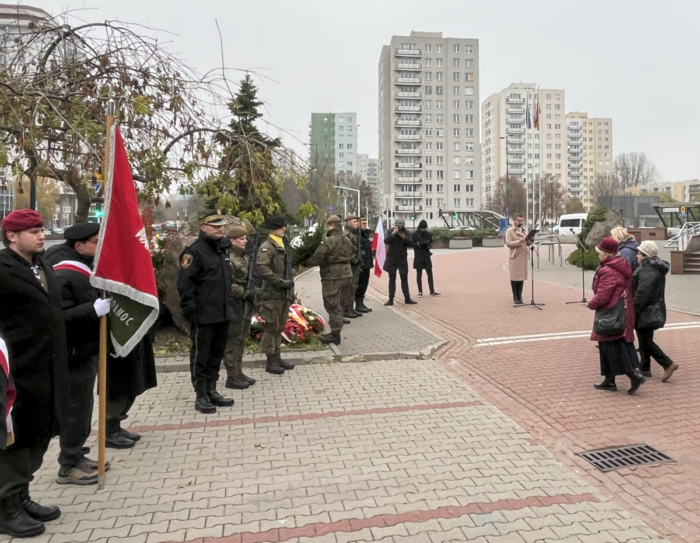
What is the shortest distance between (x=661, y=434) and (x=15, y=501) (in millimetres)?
5116

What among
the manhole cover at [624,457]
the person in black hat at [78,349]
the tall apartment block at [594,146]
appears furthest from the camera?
the tall apartment block at [594,146]

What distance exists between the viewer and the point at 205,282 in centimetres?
563

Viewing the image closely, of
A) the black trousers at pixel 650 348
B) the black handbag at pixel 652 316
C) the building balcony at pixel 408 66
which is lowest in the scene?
the black trousers at pixel 650 348

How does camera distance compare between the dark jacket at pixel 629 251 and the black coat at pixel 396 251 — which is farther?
the black coat at pixel 396 251

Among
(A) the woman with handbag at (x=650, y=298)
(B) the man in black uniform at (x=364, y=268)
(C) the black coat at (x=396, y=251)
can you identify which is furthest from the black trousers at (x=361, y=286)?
(A) the woman with handbag at (x=650, y=298)

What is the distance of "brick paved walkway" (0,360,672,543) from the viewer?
11.4 ft

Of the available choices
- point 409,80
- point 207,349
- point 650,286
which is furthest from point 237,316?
point 409,80

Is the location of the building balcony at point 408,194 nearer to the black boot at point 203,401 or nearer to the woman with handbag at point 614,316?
the woman with handbag at point 614,316

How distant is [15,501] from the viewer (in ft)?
11.4

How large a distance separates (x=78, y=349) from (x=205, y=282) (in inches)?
63.2

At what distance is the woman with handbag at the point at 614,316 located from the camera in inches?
239

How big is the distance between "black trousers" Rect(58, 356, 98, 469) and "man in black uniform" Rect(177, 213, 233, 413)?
131 cm

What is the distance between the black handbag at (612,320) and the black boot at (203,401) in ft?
13.8

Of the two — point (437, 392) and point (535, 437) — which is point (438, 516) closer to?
point (535, 437)
